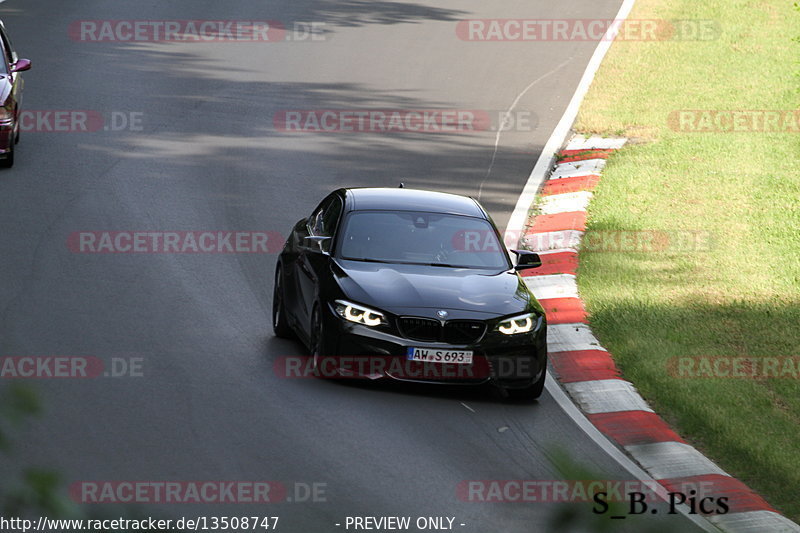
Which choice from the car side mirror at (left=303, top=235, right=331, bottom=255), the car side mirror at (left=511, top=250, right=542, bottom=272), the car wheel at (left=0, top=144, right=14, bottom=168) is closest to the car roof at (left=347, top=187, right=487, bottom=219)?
the car side mirror at (left=303, top=235, right=331, bottom=255)

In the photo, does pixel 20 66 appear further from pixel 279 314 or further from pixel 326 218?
pixel 279 314

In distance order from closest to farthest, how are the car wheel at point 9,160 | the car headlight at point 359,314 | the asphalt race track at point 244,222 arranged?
the asphalt race track at point 244,222
the car headlight at point 359,314
the car wheel at point 9,160

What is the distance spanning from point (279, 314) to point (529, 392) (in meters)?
2.59

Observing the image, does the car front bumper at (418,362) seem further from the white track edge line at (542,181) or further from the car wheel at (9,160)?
the car wheel at (9,160)

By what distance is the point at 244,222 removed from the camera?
15258 millimetres

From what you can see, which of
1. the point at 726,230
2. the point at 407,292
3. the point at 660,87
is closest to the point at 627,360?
the point at 407,292

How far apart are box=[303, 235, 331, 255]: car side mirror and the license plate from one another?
149cm

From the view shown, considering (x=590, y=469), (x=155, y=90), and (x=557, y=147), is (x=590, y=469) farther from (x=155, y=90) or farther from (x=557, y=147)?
(x=155, y=90)

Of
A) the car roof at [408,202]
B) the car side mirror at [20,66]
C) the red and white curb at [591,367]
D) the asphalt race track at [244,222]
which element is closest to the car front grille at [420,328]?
the asphalt race track at [244,222]

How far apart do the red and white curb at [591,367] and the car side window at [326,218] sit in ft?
7.88

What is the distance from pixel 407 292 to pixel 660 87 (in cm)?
1468

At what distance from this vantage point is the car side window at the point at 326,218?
11.3 metres

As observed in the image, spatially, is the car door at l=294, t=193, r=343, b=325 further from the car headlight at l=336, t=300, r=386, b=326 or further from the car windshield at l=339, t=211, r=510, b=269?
the car headlight at l=336, t=300, r=386, b=326

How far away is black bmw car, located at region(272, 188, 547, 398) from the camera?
387 inches
